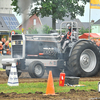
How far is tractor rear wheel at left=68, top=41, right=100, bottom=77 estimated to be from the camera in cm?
1205

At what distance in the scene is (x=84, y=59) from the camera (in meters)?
12.6

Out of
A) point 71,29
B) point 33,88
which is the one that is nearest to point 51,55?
point 71,29

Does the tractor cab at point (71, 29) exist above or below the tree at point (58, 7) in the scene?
below

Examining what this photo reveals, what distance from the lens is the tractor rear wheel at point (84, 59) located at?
12047 millimetres

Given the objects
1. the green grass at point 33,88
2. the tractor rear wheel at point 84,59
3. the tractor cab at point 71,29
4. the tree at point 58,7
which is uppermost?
the tree at point 58,7

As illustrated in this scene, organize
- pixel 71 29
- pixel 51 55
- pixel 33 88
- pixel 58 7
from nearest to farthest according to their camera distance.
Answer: pixel 33 88 < pixel 51 55 < pixel 71 29 < pixel 58 7

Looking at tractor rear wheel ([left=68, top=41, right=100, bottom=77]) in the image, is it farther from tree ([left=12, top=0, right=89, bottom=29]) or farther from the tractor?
tree ([left=12, top=0, right=89, bottom=29])

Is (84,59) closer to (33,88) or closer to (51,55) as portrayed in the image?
(51,55)

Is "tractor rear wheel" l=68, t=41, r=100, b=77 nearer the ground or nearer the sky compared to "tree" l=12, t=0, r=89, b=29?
nearer the ground

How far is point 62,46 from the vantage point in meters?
12.4

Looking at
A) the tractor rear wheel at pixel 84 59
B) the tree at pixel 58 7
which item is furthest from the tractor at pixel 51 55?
the tree at pixel 58 7

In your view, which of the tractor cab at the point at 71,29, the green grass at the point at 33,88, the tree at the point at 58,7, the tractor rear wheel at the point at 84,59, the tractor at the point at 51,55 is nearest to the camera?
the green grass at the point at 33,88

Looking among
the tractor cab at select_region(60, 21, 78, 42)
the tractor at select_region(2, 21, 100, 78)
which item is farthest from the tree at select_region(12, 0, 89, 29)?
the tractor at select_region(2, 21, 100, 78)

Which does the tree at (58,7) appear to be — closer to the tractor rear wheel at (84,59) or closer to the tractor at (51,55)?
the tractor at (51,55)
